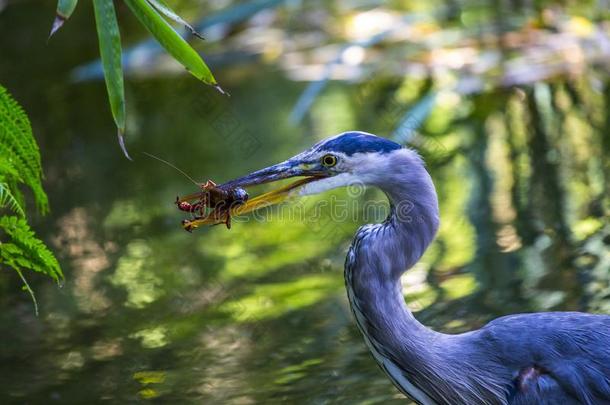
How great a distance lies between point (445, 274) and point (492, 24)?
412cm

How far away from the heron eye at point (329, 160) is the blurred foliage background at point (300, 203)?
1259mm

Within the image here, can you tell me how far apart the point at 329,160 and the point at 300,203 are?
3.81m

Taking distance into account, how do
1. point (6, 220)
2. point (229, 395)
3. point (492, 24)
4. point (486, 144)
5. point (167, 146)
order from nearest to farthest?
point (6, 220) → point (229, 395) → point (486, 144) → point (167, 146) → point (492, 24)

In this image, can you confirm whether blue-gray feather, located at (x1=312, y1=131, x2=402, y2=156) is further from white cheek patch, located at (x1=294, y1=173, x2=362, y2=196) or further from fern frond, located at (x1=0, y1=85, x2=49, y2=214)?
fern frond, located at (x1=0, y1=85, x2=49, y2=214)

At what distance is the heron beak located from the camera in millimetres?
3904

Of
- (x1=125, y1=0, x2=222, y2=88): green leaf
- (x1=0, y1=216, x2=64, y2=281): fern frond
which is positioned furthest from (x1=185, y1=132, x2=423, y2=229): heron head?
(x1=0, y1=216, x2=64, y2=281): fern frond

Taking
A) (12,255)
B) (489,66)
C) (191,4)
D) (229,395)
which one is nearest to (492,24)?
(489,66)

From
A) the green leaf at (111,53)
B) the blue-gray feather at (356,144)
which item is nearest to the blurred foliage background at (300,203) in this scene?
the blue-gray feather at (356,144)

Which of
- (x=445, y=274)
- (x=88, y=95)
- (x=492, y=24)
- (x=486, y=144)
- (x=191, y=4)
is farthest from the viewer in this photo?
(x=191, y=4)

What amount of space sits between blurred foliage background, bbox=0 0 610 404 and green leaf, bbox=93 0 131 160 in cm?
164

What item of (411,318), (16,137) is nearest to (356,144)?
(411,318)

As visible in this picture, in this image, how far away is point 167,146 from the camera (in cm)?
897

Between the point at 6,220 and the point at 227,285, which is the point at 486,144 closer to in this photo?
the point at 227,285

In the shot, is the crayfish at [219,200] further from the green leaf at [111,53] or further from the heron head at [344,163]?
the green leaf at [111,53]
